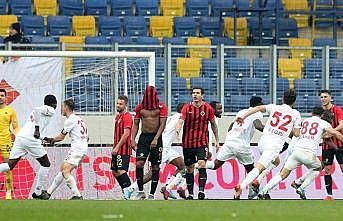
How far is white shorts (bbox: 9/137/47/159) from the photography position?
826 inches

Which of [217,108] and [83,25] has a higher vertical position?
[83,25]

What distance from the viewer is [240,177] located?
2467 cm

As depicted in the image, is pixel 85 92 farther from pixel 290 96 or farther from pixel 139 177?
pixel 290 96

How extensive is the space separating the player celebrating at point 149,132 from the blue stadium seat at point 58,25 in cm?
830

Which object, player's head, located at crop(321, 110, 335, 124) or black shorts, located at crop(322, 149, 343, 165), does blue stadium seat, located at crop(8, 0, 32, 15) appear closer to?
player's head, located at crop(321, 110, 335, 124)

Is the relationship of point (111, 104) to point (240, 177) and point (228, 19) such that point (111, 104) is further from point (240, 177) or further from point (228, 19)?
point (228, 19)

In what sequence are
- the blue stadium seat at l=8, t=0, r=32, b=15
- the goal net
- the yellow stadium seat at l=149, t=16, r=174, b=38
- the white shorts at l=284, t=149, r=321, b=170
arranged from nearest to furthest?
the white shorts at l=284, t=149, r=321, b=170 < the goal net < the blue stadium seat at l=8, t=0, r=32, b=15 < the yellow stadium seat at l=149, t=16, r=174, b=38

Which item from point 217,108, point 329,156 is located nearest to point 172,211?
point 329,156

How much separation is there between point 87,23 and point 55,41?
181 centimetres

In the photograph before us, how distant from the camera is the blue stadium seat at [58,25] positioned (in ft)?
94.4

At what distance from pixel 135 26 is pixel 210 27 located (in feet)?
6.68

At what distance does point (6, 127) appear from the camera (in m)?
22.3

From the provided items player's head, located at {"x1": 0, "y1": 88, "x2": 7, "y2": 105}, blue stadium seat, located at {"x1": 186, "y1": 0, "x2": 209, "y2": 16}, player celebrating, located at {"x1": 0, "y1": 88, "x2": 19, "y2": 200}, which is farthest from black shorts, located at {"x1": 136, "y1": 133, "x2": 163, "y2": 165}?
A: blue stadium seat, located at {"x1": 186, "y1": 0, "x2": 209, "y2": 16}

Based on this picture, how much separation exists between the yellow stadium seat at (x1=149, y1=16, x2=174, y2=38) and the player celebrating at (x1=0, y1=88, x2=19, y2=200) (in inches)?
309
